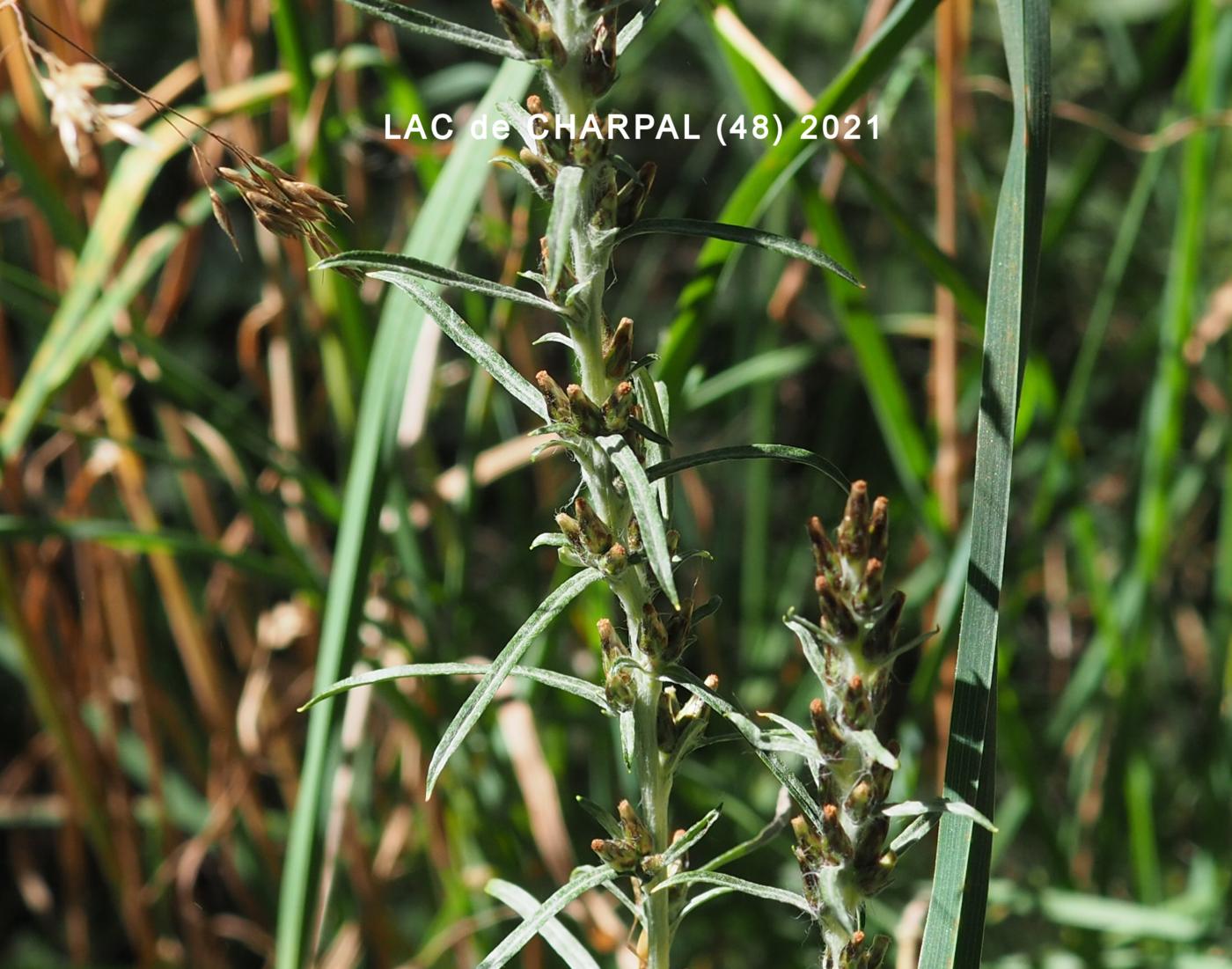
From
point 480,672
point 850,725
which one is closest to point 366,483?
point 480,672

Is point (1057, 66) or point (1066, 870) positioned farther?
point (1057, 66)

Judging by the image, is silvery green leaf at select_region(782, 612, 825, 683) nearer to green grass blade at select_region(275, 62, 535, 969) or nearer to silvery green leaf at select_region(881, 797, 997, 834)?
silvery green leaf at select_region(881, 797, 997, 834)

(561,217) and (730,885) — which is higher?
(561,217)

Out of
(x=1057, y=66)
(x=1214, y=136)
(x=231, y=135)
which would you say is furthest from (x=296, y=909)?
(x=1057, y=66)

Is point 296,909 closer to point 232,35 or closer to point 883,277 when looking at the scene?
point 232,35

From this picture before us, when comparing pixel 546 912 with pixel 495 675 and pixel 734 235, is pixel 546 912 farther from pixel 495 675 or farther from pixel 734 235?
pixel 734 235

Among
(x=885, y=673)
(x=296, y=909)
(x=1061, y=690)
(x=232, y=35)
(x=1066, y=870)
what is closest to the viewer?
(x=885, y=673)

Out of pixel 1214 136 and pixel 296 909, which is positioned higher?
pixel 1214 136
